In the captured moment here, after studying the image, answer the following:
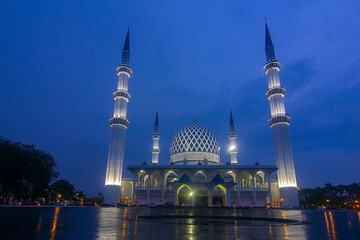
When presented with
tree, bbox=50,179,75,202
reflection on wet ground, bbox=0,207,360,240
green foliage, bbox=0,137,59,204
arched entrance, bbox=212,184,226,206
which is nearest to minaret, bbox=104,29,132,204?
green foliage, bbox=0,137,59,204

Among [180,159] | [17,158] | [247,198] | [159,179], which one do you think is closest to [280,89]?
[247,198]

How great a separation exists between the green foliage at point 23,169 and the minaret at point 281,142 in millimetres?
38483

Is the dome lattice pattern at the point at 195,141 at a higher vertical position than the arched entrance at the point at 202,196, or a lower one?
higher

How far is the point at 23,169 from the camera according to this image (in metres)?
29.0

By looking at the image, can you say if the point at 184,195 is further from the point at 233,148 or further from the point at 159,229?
the point at 159,229

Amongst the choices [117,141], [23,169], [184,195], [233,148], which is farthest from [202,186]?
[23,169]

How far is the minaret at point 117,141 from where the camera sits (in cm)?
4162

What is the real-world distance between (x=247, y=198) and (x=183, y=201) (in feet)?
39.1

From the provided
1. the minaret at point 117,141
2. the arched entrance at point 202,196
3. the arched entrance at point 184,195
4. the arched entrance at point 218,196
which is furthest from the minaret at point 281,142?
the minaret at point 117,141

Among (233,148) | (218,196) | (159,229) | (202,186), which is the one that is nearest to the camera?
(159,229)

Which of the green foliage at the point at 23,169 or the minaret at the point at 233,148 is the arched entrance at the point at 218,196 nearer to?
the minaret at the point at 233,148

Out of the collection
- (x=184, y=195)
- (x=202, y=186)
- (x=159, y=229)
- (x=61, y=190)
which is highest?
(x=202, y=186)

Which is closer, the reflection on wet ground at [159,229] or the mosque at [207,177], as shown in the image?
the reflection on wet ground at [159,229]

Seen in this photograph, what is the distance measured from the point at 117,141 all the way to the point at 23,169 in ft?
56.5
